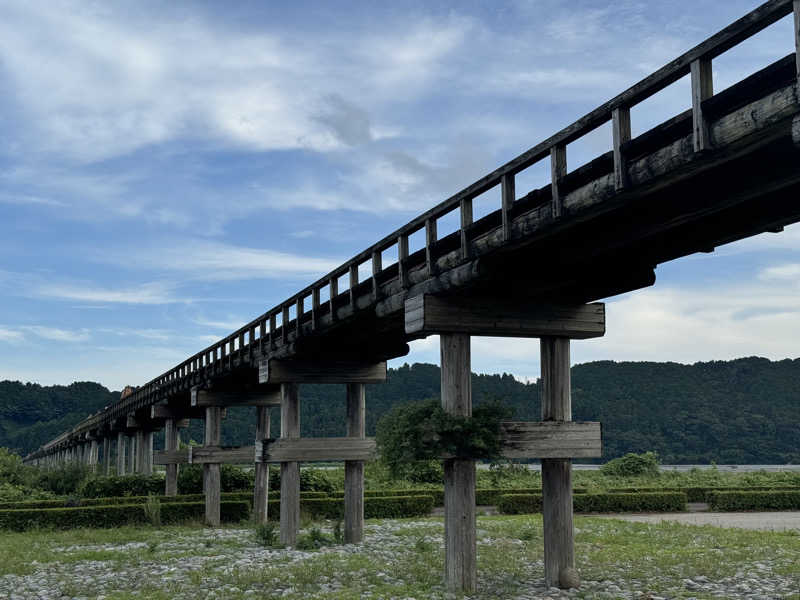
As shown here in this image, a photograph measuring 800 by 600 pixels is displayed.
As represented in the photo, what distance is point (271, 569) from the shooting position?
18516 mm

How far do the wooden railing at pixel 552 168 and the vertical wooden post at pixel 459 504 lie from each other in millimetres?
2176

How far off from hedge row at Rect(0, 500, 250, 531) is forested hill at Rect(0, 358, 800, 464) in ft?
226

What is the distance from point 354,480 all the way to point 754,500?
23770 millimetres

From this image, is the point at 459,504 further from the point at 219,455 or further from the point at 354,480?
the point at 219,455

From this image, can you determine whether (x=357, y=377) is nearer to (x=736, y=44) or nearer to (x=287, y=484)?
(x=287, y=484)

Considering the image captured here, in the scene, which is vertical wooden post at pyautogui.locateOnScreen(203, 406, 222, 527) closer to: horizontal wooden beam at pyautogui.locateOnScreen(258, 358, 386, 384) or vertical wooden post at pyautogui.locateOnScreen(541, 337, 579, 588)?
horizontal wooden beam at pyautogui.locateOnScreen(258, 358, 386, 384)

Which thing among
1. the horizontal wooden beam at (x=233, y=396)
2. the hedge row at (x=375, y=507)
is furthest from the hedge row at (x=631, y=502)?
the horizontal wooden beam at (x=233, y=396)

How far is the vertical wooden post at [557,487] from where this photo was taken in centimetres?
1608

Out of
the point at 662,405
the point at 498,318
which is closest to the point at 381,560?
the point at 498,318

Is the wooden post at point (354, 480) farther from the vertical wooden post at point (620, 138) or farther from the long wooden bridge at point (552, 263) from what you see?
the vertical wooden post at point (620, 138)

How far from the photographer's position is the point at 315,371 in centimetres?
2411

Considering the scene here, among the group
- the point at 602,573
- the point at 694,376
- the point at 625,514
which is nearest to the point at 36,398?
the point at 694,376

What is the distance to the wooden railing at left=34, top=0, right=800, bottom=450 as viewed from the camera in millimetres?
9422

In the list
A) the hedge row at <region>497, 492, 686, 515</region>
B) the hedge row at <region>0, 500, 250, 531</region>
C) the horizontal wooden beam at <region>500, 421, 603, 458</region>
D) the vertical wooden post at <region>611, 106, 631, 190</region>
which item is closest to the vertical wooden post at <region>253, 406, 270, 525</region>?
the hedge row at <region>0, 500, 250, 531</region>
